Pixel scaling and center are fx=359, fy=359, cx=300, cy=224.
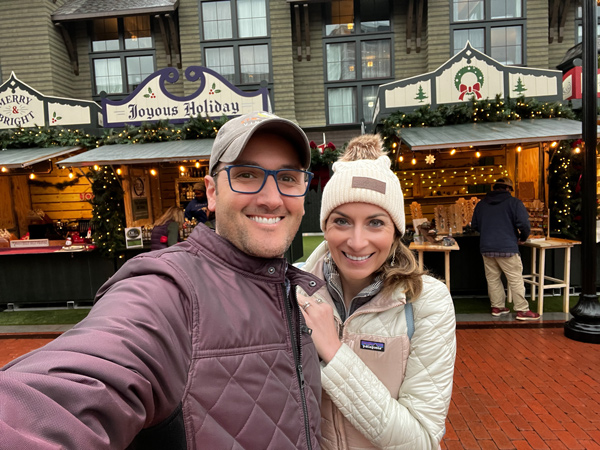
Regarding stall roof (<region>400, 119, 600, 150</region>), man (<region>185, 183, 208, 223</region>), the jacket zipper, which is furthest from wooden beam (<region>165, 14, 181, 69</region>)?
the jacket zipper

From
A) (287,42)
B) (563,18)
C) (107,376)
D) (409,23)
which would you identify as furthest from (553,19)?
(107,376)

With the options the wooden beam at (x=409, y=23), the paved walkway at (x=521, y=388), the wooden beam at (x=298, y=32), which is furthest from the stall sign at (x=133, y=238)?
the wooden beam at (x=409, y=23)

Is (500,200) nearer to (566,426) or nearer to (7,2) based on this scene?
(566,426)

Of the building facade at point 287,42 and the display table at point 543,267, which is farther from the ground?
the building facade at point 287,42

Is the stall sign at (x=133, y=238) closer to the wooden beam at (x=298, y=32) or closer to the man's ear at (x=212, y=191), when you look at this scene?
the man's ear at (x=212, y=191)

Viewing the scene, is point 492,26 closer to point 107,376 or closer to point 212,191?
point 212,191

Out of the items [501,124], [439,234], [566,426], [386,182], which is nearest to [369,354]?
[386,182]

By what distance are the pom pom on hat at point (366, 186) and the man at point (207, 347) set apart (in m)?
0.33

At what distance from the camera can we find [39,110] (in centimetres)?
746

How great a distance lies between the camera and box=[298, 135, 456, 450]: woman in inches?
49.0

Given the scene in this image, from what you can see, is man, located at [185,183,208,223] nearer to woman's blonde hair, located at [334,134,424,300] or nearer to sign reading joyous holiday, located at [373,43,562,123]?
sign reading joyous holiday, located at [373,43,562,123]

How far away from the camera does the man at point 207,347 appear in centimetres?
51

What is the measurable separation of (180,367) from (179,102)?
711 cm

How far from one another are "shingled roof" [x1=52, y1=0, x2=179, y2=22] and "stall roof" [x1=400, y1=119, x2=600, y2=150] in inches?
438
